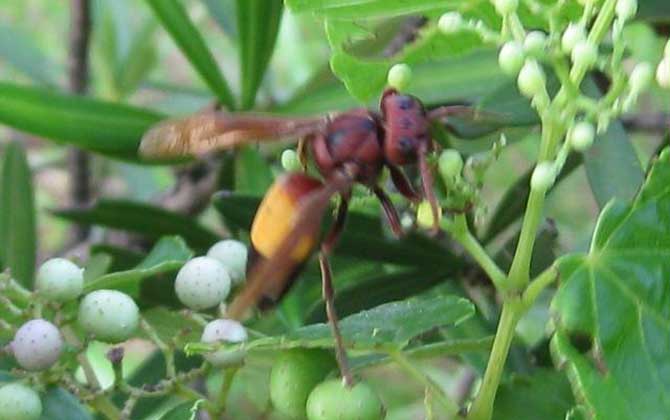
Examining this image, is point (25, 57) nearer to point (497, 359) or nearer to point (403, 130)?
point (403, 130)

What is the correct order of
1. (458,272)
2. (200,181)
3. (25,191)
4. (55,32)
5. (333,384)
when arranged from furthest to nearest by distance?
(55,32), (200,181), (25,191), (458,272), (333,384)

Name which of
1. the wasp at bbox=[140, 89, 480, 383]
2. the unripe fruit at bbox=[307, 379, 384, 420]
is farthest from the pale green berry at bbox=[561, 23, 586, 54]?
the unripe fruit at bbox=[307, 379, 384, 420]

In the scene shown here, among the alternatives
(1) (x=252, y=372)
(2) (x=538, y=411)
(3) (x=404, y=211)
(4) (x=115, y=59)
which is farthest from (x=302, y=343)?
(4) (x=115, y=59)

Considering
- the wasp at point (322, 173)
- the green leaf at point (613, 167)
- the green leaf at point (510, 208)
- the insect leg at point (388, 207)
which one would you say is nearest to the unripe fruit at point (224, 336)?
the wasp at point (322, 173)

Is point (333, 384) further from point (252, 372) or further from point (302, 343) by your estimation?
point (252, 372)

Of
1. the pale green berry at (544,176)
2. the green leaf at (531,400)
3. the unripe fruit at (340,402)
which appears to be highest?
the pale green berry at (544,176)

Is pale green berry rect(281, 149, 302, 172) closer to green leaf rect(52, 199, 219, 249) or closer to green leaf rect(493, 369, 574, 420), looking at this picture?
green leaf rect(493, 369, 574, 420)

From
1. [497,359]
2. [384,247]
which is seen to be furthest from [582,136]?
[384,247]

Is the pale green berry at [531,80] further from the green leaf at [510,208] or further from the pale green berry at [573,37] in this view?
the green leaf at [510,208]
